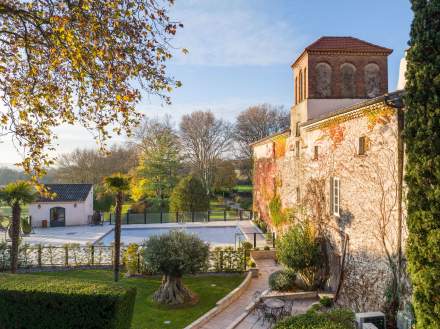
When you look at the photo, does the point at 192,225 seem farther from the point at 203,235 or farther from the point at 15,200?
the point at 15,200

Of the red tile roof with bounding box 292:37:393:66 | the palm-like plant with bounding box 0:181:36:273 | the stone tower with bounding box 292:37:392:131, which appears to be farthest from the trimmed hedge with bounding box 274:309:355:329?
the red tile roof with bounding box 292:37:393:66

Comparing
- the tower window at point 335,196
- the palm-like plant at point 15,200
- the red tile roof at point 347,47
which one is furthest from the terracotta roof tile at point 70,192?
the tower window at point 335,196

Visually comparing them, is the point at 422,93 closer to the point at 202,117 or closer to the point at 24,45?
the point at 24,45

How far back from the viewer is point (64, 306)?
787 cm

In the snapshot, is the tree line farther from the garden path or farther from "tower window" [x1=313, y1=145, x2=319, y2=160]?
"tower window" [x1=313, y1=145, x2=319, y2=160]

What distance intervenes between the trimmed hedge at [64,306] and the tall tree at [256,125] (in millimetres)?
38549

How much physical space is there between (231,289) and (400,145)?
8448 mm

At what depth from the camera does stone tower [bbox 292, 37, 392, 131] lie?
16.7 m

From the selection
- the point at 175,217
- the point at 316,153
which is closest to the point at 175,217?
the point at 175,217

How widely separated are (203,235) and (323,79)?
13.2 metres

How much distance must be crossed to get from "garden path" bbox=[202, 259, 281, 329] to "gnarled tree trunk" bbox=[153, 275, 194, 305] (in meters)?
1.56

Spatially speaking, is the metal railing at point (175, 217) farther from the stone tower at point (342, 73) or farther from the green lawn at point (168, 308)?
the stone tower at point (342, 73)

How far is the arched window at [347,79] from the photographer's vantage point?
16.9 metres

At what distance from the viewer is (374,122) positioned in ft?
31.0
